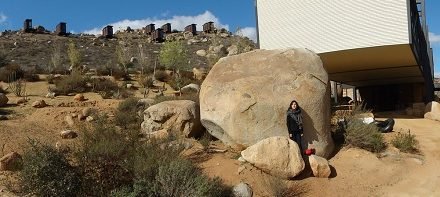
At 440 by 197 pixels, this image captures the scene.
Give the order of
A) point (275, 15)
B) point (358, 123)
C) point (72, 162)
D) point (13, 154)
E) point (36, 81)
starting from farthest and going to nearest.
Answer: point (36, 81), point (275, 15), point (358, 123), point (13, 154), point (72, 162)

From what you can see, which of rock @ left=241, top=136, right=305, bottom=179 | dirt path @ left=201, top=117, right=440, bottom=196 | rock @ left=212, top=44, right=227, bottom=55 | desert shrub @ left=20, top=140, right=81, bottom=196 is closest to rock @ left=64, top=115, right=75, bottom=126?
dirt path @ left=201, top=117, right=440, bottom=196

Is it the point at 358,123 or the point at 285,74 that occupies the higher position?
the point at 285,74

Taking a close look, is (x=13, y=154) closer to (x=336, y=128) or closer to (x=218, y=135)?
(x=218, y=135)

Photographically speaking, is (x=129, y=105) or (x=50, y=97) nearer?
(x=129, y=105)

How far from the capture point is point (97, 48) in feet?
139

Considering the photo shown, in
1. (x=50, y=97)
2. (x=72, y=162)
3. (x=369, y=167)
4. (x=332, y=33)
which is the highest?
(x=332, y=33)

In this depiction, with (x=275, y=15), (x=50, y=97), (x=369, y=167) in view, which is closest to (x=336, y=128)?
(x=369, y=167)

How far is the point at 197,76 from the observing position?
89.5ft

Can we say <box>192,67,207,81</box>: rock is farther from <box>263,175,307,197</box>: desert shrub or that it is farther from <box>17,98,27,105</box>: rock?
<box>263,175,307,197</box>: desert shrub

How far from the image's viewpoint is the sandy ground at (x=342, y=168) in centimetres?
952

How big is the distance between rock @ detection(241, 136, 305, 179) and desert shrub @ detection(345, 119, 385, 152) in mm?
2442

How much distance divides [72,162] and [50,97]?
10317mm

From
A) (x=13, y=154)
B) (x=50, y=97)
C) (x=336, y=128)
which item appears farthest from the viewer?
(x=50, y=97)

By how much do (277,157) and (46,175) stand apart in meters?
4.62
